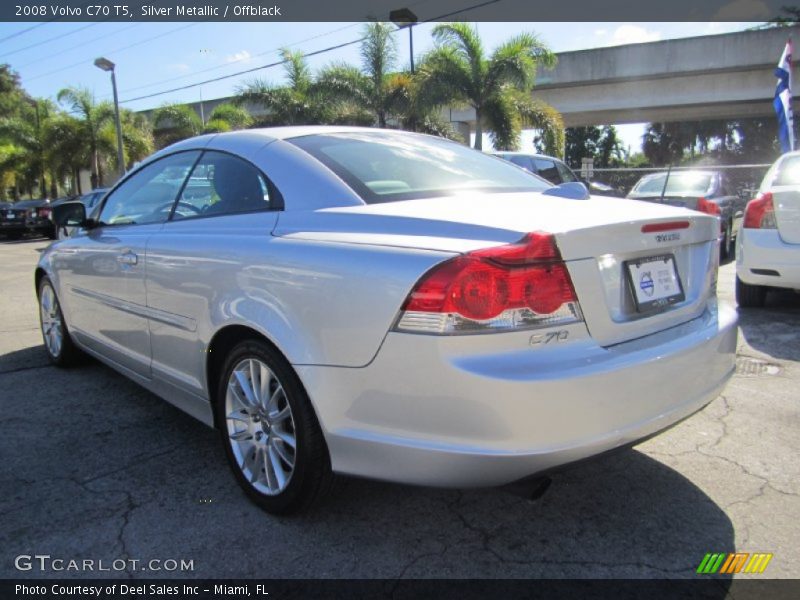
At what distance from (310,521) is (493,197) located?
57.7 inches

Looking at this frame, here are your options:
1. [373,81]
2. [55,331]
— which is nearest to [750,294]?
[55,331]

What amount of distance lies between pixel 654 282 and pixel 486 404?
880mm

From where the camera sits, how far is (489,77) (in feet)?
63.4

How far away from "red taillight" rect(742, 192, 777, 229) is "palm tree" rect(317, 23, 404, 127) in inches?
663

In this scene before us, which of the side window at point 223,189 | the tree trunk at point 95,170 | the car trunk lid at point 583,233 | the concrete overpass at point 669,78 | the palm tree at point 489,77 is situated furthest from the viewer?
the tree trunk at point 95,170

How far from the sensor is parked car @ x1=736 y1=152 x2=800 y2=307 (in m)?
5.29

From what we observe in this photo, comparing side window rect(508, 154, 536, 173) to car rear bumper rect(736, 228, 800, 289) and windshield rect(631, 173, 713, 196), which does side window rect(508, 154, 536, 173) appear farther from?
car rear bumper rect(736, 228, 800, 289)

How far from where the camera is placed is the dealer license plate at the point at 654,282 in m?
2.24

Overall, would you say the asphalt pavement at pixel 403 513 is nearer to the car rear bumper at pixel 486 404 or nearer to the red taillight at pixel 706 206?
the car rear bumper at pixel 486 404

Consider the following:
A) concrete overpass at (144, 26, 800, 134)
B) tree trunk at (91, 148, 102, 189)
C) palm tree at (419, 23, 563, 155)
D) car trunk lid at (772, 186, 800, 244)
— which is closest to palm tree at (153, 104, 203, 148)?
concrete overpass at (144, 26, 800, 134)

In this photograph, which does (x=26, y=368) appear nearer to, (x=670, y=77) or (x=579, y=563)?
(x=579, y=563)

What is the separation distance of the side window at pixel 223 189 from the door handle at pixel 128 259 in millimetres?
318

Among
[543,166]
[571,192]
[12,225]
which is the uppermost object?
[543,166]

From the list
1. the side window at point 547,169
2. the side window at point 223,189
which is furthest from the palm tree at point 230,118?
the side window at point 223,189
